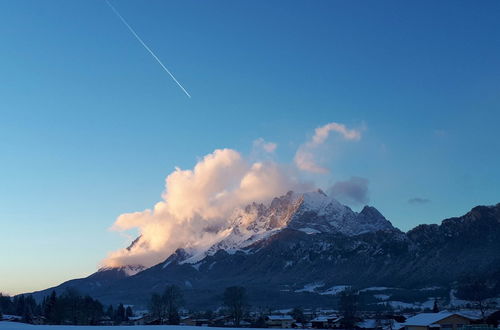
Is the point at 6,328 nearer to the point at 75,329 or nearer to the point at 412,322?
the point at 75,329

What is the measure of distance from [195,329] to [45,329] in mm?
27205

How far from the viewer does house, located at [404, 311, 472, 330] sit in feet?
442

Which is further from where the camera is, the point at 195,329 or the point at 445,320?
the point at 445,320

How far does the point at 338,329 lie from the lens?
198m

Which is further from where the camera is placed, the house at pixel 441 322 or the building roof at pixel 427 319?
the building roof at pixel 427 319

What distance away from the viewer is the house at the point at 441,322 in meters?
135

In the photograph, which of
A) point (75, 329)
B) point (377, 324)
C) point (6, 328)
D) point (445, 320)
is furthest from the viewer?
point (377, 324)

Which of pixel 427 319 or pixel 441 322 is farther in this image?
pixel 427 319

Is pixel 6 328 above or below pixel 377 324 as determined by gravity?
above

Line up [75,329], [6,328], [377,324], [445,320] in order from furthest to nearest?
[377,324] < [445,320] < [75,329] < [6,328]

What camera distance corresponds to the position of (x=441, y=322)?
13475cm

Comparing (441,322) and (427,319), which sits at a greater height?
(427,319)

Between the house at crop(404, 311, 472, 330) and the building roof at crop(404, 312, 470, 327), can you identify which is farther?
the building roof at crop(404, 312, 470, 327)

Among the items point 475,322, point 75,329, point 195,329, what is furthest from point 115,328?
point 475,322
